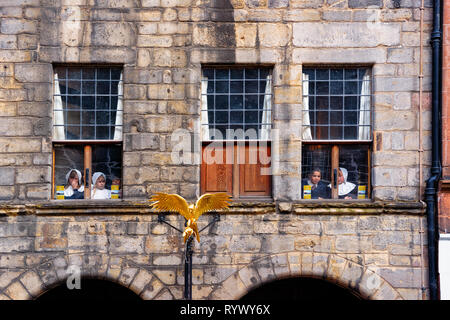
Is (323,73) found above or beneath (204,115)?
above

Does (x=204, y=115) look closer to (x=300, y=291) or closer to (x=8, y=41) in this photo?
(x=8, y=41)

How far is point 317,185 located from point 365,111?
1362mm

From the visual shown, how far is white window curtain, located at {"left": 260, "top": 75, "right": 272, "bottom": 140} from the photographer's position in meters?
10.1

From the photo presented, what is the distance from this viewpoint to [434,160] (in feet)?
32.0

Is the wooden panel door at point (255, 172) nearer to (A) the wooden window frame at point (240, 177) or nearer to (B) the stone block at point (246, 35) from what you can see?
(A) the wooden window frame at point (240, 177)

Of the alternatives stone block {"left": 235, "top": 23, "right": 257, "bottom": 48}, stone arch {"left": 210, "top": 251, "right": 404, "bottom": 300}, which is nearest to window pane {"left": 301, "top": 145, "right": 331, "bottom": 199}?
stone arch {"left": 210, "top": 251, "right": 404, "bottom": 300}

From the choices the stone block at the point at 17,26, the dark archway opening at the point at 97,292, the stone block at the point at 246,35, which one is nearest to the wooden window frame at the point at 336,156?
the stone block at the point at 246,35

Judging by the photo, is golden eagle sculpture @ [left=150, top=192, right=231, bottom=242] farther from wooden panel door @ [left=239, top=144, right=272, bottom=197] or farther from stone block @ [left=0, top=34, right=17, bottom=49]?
stone block @ [left=0, top=34, right=17, bottom=49]

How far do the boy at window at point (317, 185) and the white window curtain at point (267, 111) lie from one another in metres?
0.89

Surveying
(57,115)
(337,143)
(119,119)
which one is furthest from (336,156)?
(57,115)

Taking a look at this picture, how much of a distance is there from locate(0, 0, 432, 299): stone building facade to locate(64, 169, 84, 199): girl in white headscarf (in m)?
0.20

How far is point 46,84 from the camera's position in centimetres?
998

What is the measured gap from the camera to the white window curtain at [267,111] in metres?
10.1

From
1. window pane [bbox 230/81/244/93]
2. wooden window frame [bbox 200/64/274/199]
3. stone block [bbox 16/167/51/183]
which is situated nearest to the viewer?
stone block [bbox 16/167/51/183]
